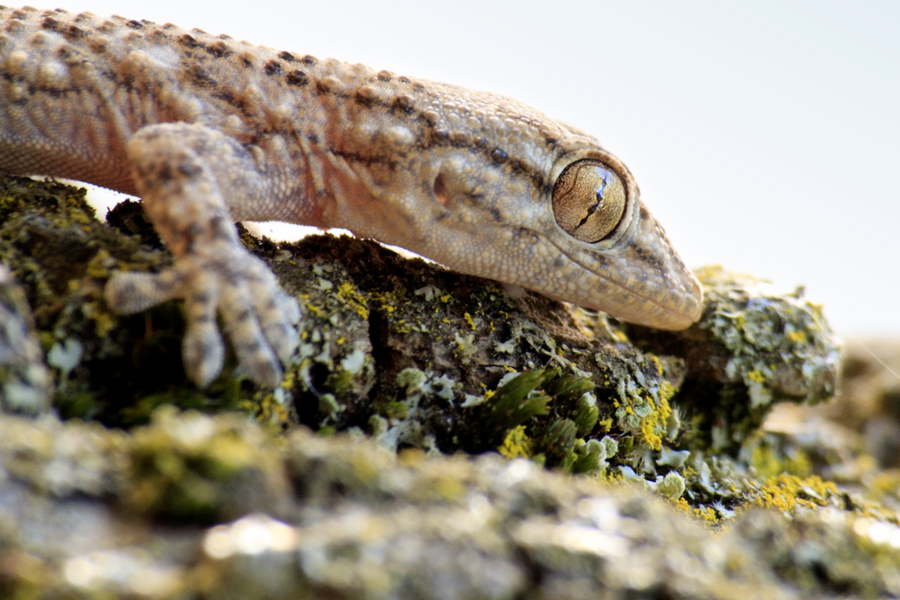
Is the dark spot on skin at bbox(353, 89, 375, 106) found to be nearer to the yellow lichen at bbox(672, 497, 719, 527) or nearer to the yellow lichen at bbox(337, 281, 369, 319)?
the yellow lichen at bbox(337, 281, 369, 319)

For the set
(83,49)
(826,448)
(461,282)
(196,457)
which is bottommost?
(826,448)

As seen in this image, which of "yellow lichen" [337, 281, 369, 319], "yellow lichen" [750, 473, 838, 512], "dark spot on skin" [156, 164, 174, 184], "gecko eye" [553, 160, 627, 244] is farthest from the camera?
"yellow lichen" [750, 473, 838, 512]

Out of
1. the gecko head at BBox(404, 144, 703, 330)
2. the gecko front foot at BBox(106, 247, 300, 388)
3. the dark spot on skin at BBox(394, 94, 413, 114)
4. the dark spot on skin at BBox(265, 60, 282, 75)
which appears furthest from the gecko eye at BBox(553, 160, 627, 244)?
the gecko front foot at BBox(106, 247, 300, 388)

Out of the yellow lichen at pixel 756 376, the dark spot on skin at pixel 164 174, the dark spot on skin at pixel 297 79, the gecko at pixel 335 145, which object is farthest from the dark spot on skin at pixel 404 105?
the yellow lichen at pixel 756 376

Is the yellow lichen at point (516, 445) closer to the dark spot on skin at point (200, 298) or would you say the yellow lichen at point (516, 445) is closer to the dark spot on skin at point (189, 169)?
the dark spot on skin at point (200, 298)

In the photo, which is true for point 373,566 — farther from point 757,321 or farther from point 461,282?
point 757,321

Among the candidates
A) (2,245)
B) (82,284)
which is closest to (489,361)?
(82,284)
